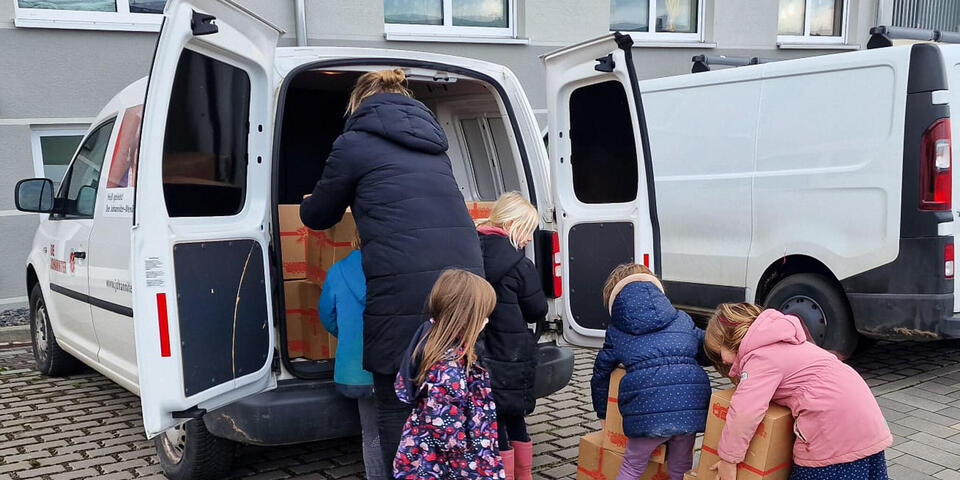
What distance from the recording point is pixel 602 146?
13.1 ft

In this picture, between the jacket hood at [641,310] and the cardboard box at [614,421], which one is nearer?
the jacket hood at [641,310]

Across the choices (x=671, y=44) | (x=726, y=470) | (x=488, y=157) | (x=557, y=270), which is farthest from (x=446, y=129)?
(x=671, y=44)

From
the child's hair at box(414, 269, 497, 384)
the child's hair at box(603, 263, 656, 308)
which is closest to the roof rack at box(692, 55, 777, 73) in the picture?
the child's hair at box(603, 263, 656, 308)

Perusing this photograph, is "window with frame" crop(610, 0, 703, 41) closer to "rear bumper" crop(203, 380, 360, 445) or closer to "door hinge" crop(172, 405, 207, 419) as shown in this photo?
"rear bumper" crop(203, 380, 360, 445)

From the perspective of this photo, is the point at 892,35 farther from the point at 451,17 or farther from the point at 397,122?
the point at 451,17

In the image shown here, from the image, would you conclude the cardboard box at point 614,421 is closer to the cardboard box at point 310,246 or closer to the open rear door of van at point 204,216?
the cardboard box at point 310,246

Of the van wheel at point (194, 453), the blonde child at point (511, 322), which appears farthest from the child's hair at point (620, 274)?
the van wheel at point (194, 453)

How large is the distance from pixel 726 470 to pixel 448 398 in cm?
109

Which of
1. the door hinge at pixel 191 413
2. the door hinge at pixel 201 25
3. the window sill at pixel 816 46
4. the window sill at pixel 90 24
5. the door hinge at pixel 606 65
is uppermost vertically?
the window sill at pixel 816 46

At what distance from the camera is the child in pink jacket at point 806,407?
2594 mm

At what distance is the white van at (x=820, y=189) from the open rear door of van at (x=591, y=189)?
1980 millimetres

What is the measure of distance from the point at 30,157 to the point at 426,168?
6.35 metres

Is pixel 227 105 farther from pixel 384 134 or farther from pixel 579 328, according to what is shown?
pixel 579 328

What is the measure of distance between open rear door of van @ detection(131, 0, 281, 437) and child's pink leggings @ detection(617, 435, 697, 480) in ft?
4.81
